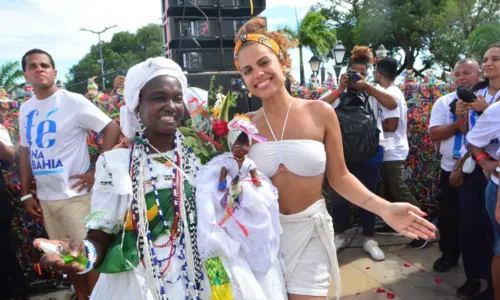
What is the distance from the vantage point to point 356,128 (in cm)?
374

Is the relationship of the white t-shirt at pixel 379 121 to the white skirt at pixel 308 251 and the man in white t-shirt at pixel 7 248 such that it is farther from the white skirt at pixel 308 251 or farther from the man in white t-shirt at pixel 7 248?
the man in white t-shirt at pixel 7 248

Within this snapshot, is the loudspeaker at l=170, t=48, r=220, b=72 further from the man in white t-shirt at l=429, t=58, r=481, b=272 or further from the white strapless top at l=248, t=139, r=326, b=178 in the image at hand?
the white strapless top at l=248, t=139, r=326, b=178

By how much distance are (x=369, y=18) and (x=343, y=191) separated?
3191 cm

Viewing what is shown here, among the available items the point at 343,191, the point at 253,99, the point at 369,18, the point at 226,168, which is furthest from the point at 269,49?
the point at 369,18

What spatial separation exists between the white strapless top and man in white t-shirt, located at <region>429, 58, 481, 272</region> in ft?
7.50

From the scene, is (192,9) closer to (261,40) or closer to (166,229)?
(261,40)

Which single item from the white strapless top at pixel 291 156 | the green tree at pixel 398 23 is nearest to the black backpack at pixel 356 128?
the white strapless top at pixel 291 156

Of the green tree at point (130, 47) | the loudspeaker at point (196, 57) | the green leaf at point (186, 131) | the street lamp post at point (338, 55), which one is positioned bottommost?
the green leaf at point (186, 131)

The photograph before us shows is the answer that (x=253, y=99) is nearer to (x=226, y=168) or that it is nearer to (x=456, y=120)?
(x=456, y=120)

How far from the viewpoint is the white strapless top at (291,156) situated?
2.00 meters

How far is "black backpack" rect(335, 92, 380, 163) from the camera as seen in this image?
3.74 meters

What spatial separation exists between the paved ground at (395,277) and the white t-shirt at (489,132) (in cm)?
127

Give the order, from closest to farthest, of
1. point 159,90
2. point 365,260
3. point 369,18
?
point 159,90, point 365,260, point 369,18

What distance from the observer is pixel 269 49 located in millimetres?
2051
